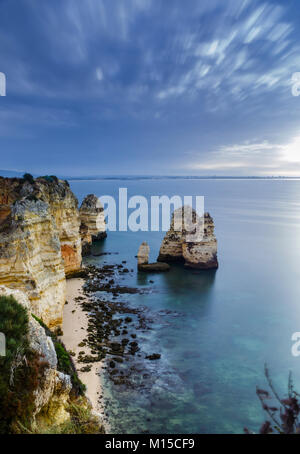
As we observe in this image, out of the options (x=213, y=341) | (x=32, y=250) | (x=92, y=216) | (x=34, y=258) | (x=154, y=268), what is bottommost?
(x=213, y=341)

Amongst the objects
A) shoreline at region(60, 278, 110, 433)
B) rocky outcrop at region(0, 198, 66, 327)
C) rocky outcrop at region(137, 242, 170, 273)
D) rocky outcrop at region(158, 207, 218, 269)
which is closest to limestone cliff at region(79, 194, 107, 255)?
rocky outcrop at region(158, 207, 218, 269)

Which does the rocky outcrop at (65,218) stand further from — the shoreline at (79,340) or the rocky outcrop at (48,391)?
the rocky outcrop at (48,391)

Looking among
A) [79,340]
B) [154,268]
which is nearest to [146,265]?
[154,268]

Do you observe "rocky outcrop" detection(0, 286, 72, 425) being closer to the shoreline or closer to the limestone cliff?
the shoreline

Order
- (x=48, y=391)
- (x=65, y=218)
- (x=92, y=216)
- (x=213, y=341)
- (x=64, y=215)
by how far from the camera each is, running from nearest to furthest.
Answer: (x=48, y=391) < (x=213, y=341) < (x=64, y=215) < (x=65, y=218) < (x=92, y=216)

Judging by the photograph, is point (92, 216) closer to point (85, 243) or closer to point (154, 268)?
point (85, 243)

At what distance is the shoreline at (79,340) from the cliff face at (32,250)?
1.63m

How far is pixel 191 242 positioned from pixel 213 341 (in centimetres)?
1810


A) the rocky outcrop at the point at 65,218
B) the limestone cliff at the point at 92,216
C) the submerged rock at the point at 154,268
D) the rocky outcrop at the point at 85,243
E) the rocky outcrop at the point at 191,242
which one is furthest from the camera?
the limestone cliff at the point at 92,216

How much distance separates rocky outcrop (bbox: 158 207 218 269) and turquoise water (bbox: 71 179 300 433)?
2.07 m

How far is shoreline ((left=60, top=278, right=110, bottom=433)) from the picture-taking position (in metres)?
14.8

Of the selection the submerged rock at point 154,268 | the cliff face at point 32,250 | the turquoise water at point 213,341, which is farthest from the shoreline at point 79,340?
the submerged rock at point 154,268

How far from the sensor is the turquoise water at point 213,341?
1459 cm

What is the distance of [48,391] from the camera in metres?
7.55
